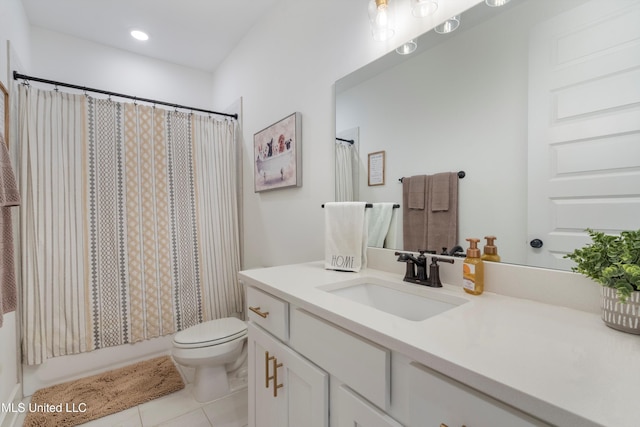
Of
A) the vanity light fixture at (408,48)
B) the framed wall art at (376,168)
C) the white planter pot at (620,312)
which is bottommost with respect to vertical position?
the white planter pot at (620,312)

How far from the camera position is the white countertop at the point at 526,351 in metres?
0.40

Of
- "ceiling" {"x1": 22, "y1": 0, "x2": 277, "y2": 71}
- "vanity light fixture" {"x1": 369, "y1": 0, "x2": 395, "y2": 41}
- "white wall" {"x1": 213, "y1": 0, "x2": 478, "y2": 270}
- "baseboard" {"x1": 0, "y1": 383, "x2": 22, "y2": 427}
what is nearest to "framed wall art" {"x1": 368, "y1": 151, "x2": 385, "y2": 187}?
"white wall" {"x1": 213, "y1": 0, "x2": 478, "y2": 270}

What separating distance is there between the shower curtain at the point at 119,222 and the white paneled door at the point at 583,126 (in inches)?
86.7

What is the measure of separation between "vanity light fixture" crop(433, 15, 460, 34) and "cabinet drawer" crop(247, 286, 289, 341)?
1151 mm

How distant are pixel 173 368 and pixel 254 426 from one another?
3.89 ft

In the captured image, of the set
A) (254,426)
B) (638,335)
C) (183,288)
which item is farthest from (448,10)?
(183,288)

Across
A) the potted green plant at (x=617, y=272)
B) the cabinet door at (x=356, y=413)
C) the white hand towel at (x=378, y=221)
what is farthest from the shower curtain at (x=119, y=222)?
the potted green plant at (x=617, y=272)

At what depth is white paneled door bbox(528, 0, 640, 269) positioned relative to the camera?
70cm

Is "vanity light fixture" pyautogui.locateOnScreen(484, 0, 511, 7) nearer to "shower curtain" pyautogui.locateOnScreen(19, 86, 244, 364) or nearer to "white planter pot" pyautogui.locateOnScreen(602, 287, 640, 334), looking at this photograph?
"white planter pot" pyautogui.locateOnScreen(602, 287, 640, 334)

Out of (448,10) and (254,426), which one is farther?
(254,426)

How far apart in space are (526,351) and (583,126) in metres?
0.63

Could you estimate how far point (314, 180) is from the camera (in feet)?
5.39

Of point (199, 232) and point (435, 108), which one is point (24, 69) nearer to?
point (199, 232)

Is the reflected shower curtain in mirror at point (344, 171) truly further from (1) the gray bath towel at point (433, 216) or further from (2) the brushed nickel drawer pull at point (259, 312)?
(2) the brushed nickel drawer pull at point (259, 312)
